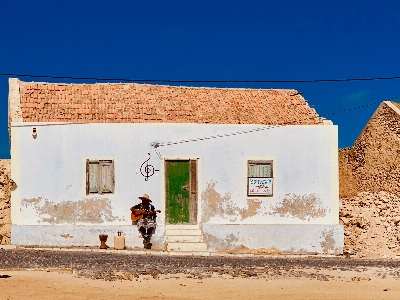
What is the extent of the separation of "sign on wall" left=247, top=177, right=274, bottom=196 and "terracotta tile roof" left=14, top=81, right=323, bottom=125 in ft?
5.82

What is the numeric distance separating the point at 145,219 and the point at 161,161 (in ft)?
5.64

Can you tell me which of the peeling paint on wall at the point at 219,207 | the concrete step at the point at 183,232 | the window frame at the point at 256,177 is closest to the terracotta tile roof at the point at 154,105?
the window frame at the point at 256,177

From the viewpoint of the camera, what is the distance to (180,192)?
60.5 ft

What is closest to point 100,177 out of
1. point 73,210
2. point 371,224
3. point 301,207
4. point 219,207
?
point 73,210

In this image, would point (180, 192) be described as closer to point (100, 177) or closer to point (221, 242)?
point (221, 242)

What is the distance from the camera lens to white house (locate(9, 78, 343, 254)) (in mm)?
17781

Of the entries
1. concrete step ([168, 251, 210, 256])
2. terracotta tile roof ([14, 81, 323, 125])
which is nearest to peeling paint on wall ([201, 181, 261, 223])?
concrete step ([168, 251, 210, 256])

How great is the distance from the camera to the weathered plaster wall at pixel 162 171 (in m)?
17.8

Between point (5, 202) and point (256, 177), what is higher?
point (256, 177)

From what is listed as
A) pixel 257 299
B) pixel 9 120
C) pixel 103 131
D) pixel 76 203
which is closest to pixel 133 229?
pixel 76 203

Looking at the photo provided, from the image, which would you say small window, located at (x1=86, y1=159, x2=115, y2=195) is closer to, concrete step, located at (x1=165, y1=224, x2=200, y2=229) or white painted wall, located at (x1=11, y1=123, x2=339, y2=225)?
Result: white painted wall, located at (x1=11, y1=123, x2=339, y2=225)

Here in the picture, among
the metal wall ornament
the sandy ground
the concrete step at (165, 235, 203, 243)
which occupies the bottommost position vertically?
the sandy ground

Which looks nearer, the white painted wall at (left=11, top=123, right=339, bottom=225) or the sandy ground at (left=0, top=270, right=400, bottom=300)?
the sandy ground at (left=0, top=270, right=400, bottom=300)

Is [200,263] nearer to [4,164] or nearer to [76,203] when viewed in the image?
[76,203]
